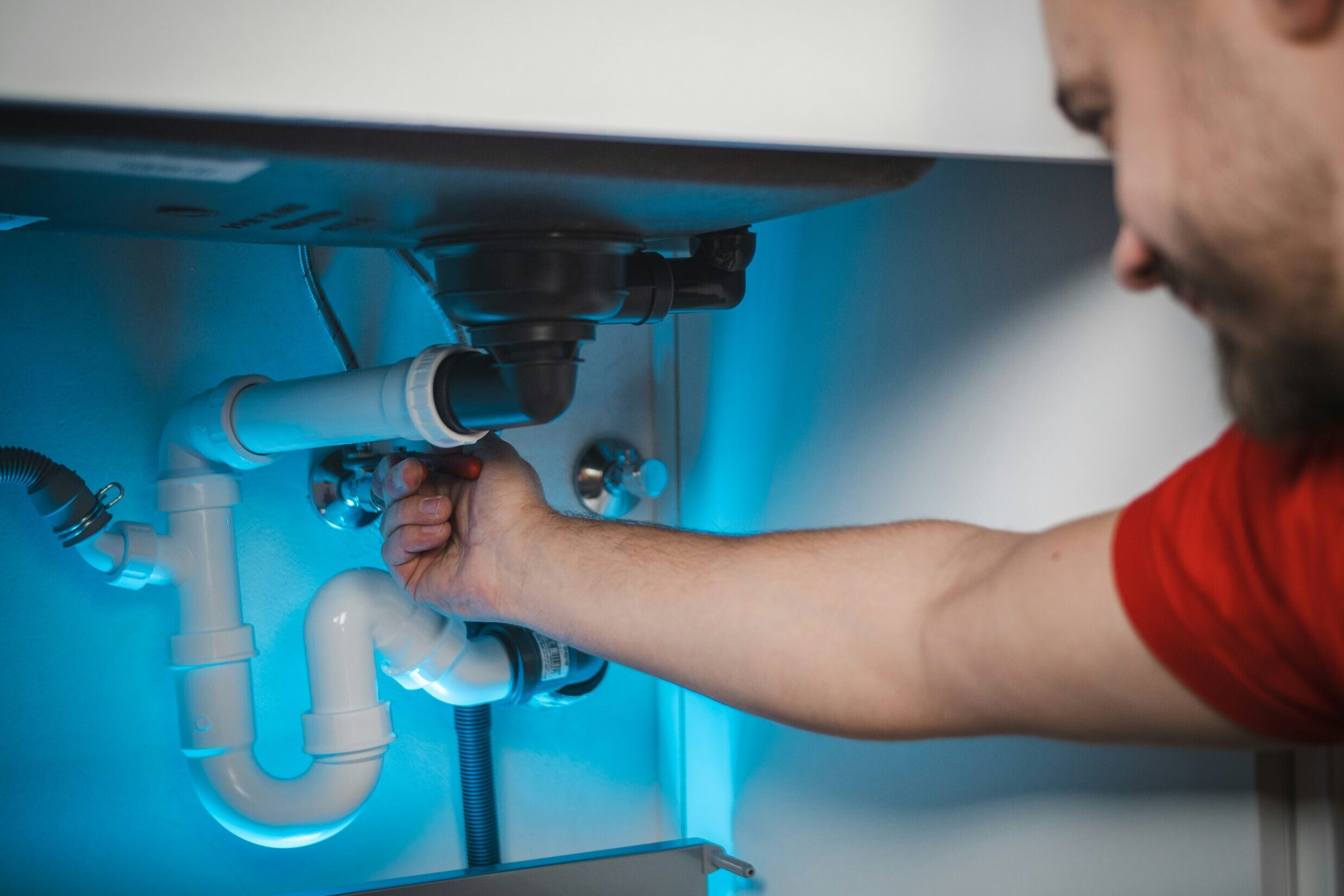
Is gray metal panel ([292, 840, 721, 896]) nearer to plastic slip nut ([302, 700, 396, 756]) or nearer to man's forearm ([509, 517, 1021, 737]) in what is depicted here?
plastic slip nut ([302, 700, 396, 756])

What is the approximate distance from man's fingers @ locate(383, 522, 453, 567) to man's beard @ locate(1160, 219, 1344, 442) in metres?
0.55

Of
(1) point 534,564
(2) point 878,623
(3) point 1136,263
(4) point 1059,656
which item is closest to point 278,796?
(1) point 534,564

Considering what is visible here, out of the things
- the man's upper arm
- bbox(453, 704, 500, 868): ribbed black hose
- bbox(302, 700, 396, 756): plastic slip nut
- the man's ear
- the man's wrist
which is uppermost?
the man's ear

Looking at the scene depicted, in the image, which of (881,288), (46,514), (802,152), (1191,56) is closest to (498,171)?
(802,152)

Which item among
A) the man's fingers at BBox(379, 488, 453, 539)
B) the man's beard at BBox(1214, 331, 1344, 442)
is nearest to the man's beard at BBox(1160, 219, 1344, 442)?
the man's beard at BBox(1214, 331, 1344, 442)

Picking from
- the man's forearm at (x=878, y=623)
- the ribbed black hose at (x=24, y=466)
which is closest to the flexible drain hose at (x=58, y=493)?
the ribbed black hose at (x=24, y=466)

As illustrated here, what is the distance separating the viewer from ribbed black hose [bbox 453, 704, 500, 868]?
3.34 ft

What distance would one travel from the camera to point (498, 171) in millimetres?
506

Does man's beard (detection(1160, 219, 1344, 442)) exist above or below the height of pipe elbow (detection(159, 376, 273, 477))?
below

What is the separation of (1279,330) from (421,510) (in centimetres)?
57

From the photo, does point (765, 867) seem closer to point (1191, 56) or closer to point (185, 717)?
point (185, 717)

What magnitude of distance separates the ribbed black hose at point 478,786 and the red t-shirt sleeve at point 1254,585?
2.23ft

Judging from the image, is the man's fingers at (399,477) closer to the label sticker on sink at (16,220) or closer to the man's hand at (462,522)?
the man's hand at (462,522)

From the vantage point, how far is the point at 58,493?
79cm
